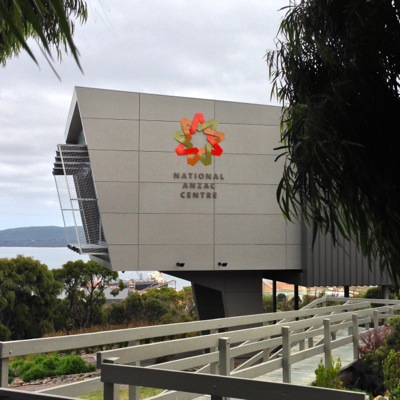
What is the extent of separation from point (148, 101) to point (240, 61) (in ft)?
24.5

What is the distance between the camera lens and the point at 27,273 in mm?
32094

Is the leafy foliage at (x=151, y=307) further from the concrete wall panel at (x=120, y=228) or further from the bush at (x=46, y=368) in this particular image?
the bush at (x=46, y=368)

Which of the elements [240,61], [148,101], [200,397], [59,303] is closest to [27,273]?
[59,303]

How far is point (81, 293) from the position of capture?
33.4 metres

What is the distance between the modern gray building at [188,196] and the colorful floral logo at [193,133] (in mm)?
30

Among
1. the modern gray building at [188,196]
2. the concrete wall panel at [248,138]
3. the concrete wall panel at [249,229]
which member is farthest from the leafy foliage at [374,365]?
the concrete wall panel at [248,138]

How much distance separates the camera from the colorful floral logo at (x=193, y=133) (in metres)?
18.3

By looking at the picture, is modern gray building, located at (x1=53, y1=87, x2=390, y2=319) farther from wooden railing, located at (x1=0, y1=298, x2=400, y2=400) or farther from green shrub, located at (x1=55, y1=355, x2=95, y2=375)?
wooden railing, located at (x1=0, y1=298, x2=400, y2=400)

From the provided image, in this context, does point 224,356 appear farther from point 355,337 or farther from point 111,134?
point 111,134

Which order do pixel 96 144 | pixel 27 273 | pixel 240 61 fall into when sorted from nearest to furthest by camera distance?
pixel 240 61 → pixel 96 144 → pixel 27 273

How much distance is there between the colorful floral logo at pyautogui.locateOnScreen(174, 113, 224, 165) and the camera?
18.3 metres

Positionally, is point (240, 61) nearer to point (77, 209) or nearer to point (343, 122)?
point (343, 122)

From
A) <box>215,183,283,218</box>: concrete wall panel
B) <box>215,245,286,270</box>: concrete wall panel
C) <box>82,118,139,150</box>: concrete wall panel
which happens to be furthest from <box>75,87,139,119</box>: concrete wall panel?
<box>215,245,286,270</box>: concrete wall panel

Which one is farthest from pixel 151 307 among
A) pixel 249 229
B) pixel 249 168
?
pixel 249 168
